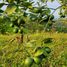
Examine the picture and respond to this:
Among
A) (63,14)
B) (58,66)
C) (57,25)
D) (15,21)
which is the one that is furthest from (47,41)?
(58,66)

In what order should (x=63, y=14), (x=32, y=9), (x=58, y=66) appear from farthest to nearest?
(x=58, y=66) → (x=63, y=14) → (x=32, y=9)

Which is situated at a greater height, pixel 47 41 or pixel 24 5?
pixel 24 5

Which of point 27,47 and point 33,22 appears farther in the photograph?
point 33,22

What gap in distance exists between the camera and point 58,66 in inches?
253

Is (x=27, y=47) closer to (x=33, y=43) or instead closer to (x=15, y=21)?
(x=33, y=43)

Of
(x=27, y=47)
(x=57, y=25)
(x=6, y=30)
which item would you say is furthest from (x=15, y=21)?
(x=57, y=25)

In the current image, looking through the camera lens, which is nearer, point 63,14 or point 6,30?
point 6,30

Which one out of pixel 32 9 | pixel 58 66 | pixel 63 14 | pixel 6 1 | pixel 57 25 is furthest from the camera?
pixel 58 66

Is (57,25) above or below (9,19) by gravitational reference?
below

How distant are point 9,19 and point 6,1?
0.40 feet

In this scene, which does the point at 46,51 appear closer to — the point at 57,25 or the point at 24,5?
the point at 24,5

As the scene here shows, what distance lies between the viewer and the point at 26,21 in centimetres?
138

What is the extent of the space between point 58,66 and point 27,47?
515cm

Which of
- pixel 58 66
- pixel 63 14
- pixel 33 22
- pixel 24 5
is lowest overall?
pixel 58 66
